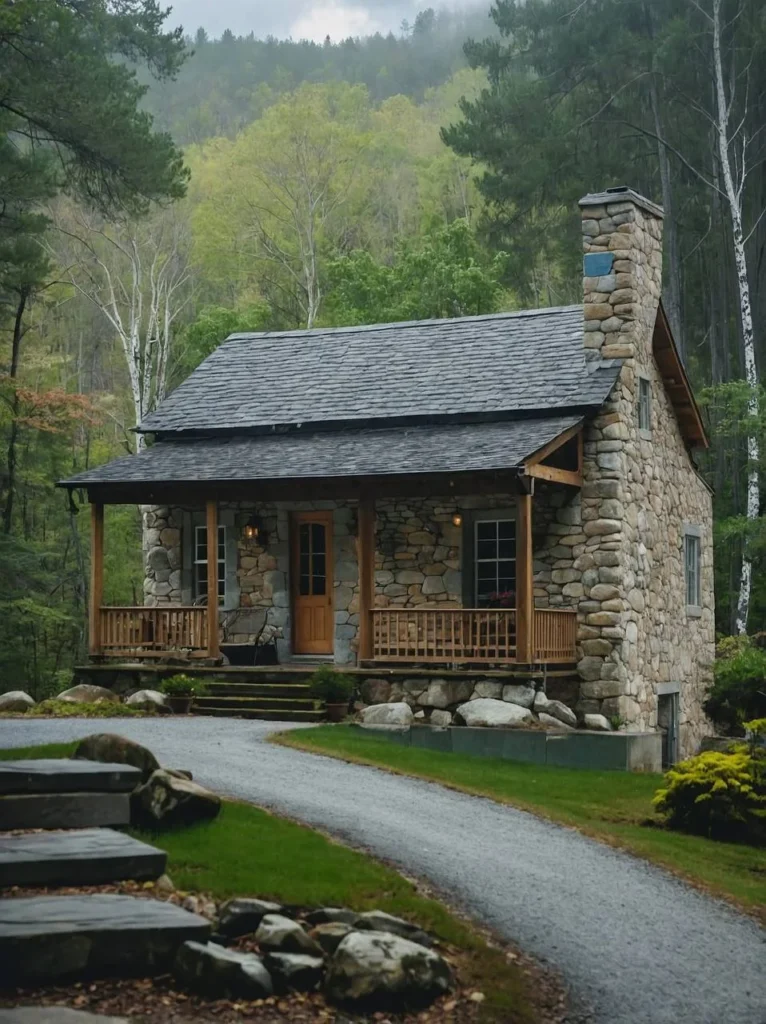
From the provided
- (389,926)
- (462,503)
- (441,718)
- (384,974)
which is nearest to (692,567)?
(462,503)

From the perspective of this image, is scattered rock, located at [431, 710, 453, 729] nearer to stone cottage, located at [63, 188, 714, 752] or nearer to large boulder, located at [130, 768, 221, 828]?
stone cottage, located at [63, 188, 714, 752]

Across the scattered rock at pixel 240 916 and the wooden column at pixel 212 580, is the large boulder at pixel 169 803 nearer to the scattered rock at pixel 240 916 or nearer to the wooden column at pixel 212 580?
the scattered rock at pixel 240 916

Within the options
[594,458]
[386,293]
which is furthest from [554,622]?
[386,293]

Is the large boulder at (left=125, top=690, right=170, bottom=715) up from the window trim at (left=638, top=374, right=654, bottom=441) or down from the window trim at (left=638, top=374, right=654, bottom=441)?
down

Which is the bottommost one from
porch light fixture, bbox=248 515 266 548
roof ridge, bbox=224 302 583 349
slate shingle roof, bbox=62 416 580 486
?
porch light fixture, bbox=248 515 266 548

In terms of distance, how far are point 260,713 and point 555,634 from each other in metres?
3.71

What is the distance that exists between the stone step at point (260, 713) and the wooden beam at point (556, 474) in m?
3.82

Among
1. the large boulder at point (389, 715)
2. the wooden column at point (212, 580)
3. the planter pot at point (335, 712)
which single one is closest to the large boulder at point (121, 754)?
the large boulder at point (389, 715)

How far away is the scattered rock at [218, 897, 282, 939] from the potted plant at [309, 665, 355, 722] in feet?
33.4

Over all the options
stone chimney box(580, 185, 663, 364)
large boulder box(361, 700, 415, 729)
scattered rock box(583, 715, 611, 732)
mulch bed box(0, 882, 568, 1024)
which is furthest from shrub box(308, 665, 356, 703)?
mulch bed box(0, 882, 568, 1024)

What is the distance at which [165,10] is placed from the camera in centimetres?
2862

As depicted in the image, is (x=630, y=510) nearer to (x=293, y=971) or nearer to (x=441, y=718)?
(x=441, y=718)

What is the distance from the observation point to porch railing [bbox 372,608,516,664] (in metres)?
18.5

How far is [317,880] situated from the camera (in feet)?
30.5
